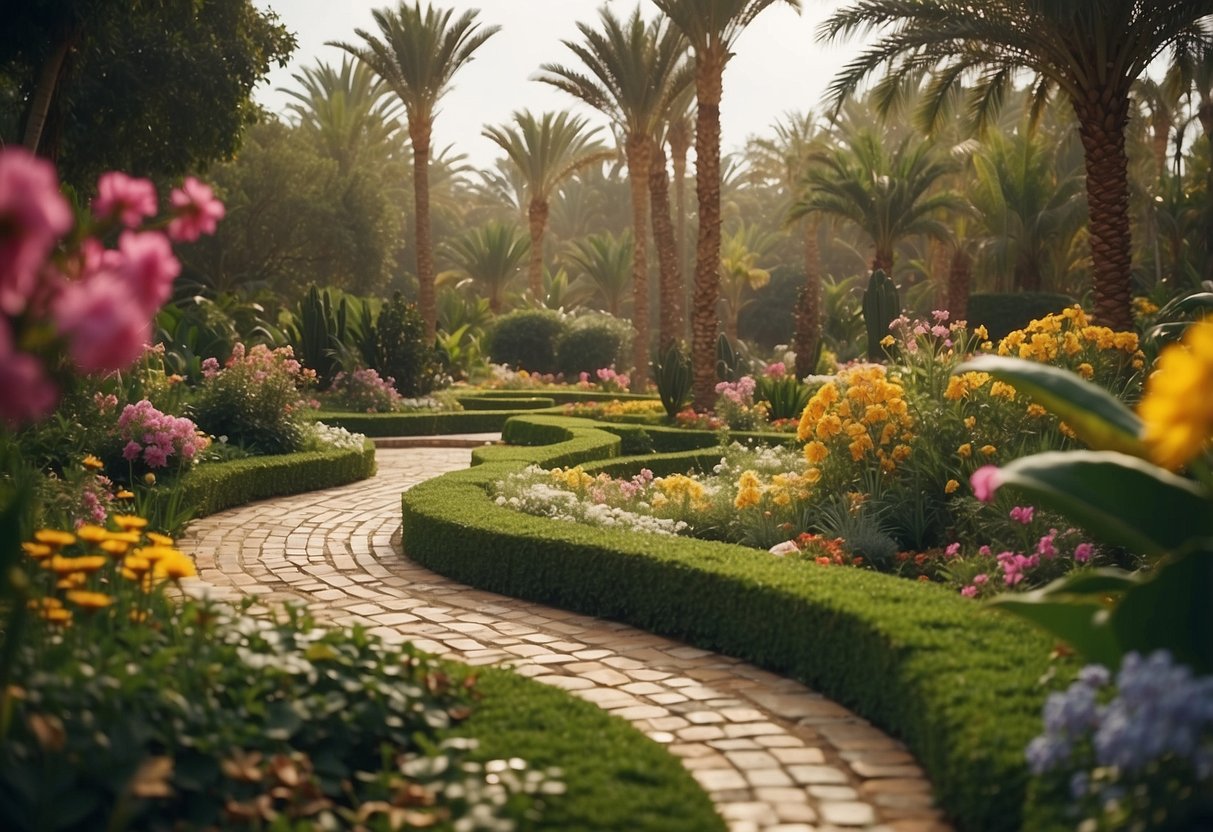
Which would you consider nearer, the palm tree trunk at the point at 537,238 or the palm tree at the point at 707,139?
the palm tree at the point at 707,139

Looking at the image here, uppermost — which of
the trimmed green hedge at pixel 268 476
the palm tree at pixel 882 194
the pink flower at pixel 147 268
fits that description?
the palm tree at pixel 882 194

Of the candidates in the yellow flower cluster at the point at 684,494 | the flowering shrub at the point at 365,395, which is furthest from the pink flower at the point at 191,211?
the flowering shrub at the point at 365,395

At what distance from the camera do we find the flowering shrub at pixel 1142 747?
2.50 meters

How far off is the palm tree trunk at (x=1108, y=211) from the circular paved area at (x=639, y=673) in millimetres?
9128

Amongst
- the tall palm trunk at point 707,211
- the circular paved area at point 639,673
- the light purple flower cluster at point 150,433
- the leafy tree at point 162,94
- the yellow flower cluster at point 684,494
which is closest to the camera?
the circular paved area at point 639,673

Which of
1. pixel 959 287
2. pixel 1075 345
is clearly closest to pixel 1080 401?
pixel 1075 345

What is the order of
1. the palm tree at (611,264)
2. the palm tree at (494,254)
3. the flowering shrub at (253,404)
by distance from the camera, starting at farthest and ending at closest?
the palm tree at (494,254)
the palm tree at (611,264)
the flowering shrub at (253,404)

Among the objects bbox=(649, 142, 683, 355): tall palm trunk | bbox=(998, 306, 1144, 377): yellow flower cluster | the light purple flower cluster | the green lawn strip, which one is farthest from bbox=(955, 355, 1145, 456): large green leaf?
bbox=(649, 142, 683, 355): tall palm trunk

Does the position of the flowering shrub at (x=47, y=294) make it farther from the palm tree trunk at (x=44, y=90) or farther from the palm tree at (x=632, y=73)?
the palm tree at (x=632, y=73)

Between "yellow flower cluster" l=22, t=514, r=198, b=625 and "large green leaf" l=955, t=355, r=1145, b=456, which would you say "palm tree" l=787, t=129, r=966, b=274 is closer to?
"large green leaf" l=955, t=355, r=1145, b=456

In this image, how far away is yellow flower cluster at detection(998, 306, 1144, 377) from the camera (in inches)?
300

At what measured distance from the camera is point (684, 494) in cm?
856

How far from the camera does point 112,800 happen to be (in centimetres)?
285

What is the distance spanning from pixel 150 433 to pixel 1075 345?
691 cm
